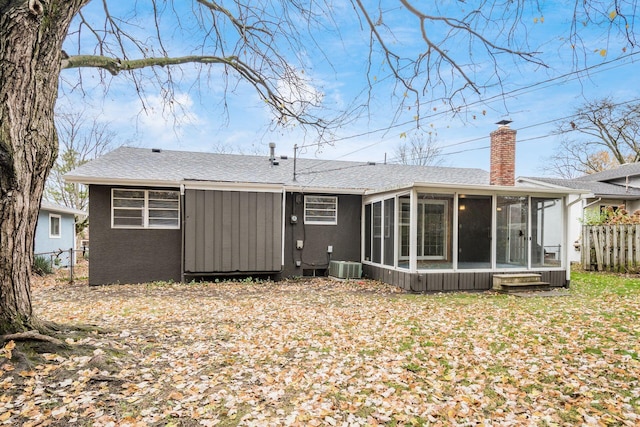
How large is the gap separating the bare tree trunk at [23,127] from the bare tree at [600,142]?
2311cm

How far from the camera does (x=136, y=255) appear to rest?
33.4 feet

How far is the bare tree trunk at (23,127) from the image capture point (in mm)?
3131

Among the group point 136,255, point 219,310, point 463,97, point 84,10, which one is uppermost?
point 84,10

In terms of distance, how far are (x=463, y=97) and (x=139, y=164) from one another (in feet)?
33.1

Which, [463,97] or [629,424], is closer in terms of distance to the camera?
[629,424]

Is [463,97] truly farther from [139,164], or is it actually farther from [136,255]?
[139,164]

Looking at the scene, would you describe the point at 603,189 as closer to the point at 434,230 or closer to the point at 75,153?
the point at 434,230

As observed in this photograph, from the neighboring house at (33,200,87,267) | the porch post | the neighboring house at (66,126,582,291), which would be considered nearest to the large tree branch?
the neighboring house at (66,126,582,291)

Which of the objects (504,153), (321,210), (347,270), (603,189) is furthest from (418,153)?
(347,270)

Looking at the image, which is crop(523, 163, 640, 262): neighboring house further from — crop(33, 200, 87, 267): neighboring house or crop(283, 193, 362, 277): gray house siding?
crop(33, 200, 87, 267): neighboring house

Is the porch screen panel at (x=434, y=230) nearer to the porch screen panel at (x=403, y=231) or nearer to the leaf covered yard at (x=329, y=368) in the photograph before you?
the porch screen panel at (x=403, y=231)

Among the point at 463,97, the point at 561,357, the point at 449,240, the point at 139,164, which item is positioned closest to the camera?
the point at 561,357

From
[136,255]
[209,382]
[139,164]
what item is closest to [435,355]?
[209,382]

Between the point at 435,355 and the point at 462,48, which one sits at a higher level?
the point at 462,48
